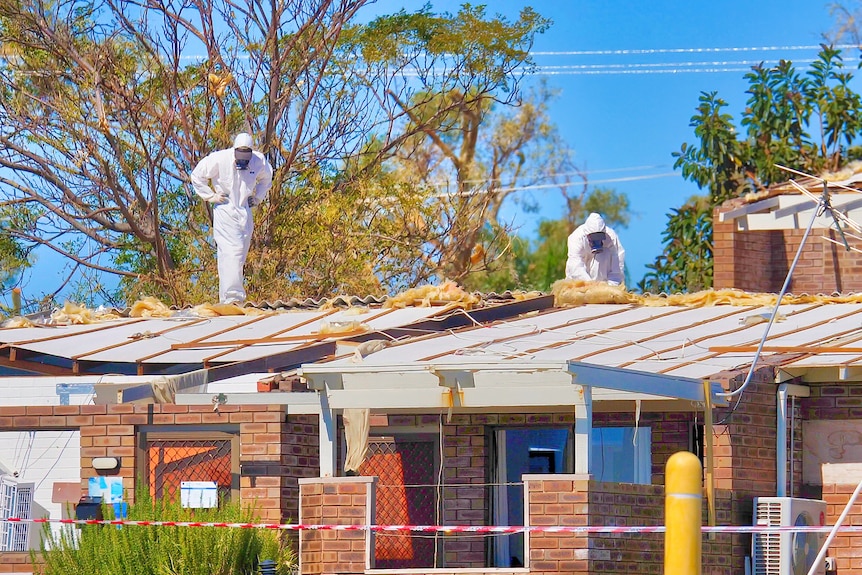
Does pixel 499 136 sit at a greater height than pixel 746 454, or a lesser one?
greater

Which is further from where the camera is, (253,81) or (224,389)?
(253,81)

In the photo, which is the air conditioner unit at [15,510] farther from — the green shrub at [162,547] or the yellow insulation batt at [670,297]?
the yellow insulation batt at [670,297]

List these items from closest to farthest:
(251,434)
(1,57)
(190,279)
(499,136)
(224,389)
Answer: (251,434) < (224,389) < (190,279) < (1,57) < (499,136)

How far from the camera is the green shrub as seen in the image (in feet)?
44.5

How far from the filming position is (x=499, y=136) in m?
43.4

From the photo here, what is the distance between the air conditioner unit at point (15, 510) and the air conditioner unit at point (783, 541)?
6.23 metres

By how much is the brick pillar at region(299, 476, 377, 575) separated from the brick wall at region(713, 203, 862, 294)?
11368 mm

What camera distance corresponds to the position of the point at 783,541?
1455 cm

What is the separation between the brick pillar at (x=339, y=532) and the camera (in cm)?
1406

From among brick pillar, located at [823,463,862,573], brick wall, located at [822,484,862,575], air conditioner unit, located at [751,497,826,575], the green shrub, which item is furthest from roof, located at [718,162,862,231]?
the green shrub

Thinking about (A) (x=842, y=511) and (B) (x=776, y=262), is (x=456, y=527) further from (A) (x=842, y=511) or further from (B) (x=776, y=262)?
(B) (x=776, y=262)

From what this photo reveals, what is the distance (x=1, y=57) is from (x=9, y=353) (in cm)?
1507

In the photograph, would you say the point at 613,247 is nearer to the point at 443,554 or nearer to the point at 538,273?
the point at 443,554

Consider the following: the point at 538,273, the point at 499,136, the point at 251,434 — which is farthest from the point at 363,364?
the point at 538,273
